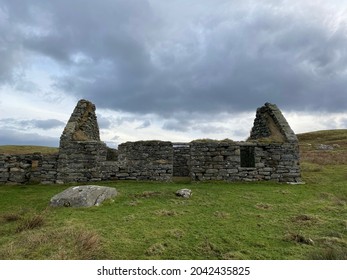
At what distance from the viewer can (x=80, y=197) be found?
10.2m

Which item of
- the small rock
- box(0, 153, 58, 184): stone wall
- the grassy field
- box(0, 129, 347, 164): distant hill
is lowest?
the grassy field

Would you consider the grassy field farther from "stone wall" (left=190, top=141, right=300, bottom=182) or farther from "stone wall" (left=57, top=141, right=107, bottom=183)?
"stone wall" (left=190, top=141, right=300, bottom=182)

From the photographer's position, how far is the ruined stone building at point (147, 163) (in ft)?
52.7

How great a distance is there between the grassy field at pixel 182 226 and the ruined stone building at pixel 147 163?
2.30 m

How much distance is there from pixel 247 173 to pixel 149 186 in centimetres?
562

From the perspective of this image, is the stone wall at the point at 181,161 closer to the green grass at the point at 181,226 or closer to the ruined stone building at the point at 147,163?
the ruined stone building at the point at 147,163

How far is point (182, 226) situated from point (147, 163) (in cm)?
837

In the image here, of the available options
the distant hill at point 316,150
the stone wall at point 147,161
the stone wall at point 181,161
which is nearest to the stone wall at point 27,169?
the stone wall at point 147,161

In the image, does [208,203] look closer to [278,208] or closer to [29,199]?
[278,208]

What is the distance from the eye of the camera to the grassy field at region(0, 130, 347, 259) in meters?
6.20

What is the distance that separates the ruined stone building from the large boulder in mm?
5292

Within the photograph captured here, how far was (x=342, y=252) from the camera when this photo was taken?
5816 mm

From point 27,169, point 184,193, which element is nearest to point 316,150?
point 184,193

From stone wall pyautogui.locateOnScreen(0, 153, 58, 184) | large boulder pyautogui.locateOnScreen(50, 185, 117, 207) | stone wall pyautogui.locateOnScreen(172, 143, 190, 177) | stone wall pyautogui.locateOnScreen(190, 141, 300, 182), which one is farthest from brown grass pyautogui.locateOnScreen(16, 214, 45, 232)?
stone wall pyautogui.locateOnScreen(172, 143, 190, 177)
